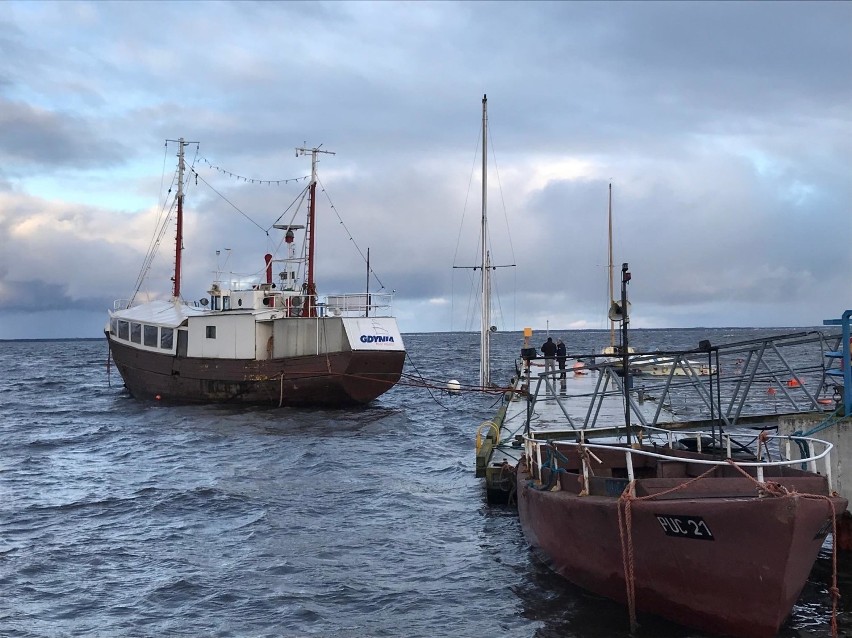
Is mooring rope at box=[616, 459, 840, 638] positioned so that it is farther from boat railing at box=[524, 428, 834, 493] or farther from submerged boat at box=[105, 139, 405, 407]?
submerged boat at box=[105, 139, 405, 407]

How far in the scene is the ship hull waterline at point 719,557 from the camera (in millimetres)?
8758

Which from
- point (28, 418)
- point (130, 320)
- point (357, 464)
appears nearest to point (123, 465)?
point (357, 464)

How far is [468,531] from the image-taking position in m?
15.6

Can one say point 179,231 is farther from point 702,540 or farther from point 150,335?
point 702,540

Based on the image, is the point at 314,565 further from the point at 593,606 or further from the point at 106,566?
the point at 593,606

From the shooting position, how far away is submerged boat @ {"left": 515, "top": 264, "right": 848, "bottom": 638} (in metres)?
8.81

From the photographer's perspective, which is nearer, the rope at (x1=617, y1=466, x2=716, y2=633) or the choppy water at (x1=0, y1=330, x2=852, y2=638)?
the rope at (x1=617, y1=466, x2=716, y2=633)

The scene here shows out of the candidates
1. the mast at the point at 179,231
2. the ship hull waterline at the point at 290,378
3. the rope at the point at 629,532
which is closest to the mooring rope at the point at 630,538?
the rope at the point at 629,532

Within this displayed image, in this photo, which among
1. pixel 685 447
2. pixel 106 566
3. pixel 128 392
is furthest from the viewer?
pixel 128 392

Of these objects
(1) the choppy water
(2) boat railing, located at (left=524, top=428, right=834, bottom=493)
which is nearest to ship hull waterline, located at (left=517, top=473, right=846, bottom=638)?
(1) the choppy water

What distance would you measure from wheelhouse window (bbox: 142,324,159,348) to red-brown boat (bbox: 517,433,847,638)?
2969cm

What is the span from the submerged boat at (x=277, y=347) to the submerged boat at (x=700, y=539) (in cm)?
2213

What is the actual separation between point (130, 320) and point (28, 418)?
21.5 ft

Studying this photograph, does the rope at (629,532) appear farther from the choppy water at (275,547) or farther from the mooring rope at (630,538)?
the choppy water at (275,547)
